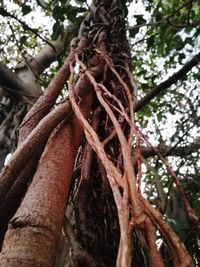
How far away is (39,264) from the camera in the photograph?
2.03 feet

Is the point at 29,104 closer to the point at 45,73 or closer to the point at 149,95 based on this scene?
the point at 149,95

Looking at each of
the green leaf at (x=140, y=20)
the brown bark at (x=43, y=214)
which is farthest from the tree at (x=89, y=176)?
the green leaf at (x=140, y=20)

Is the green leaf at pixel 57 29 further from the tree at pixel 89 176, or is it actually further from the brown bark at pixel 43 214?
the brown bark at pixel 43 214

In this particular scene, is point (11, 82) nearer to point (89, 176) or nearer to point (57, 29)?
point (57, 29)

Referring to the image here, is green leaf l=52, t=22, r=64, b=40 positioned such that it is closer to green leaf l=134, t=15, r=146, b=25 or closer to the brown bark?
green leaf l=134, t=15, r=146, b=25

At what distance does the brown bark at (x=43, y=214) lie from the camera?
632mm

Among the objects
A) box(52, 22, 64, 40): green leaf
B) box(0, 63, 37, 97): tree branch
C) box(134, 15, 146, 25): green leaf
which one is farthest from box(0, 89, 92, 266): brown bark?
box(134, 15, 146, 25): green leaf

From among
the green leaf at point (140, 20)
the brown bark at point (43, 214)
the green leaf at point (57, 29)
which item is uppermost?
the green leaf at point (140, 20)

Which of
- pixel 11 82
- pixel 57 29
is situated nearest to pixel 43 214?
pixel 11 82

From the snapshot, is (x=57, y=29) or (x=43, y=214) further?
(x=57, y=29)

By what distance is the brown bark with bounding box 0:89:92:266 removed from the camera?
2.07ft

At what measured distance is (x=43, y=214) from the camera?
27.7 inches

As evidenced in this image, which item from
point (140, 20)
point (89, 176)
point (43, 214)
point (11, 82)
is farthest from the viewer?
point (140, 20)

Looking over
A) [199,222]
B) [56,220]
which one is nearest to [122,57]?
[56,220]
